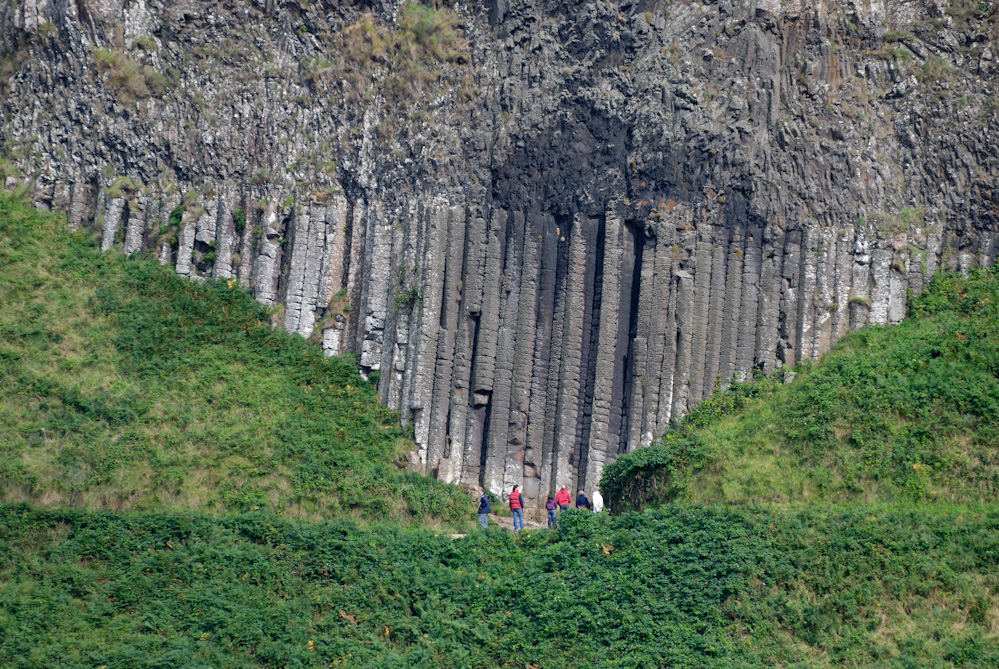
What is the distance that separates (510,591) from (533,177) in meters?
11.3

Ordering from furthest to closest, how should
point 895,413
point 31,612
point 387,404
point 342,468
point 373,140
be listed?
point 373,140 < point 387,404 < point 342,468 < point 895,413 < point 31,612

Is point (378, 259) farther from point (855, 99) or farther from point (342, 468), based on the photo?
point (855, 99)

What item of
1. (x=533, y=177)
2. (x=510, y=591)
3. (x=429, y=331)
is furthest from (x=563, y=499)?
(x=533, y=177)

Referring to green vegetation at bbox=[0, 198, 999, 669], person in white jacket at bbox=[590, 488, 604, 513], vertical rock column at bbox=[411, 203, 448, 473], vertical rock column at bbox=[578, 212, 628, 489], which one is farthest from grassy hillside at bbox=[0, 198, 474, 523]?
vertical rock column at bbox=[578, 212, 628, 489]

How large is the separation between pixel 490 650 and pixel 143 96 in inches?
733

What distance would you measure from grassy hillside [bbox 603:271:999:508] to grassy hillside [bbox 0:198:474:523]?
5062mm

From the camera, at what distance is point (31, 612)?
67.8 ft

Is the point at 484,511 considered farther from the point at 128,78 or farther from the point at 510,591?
the point at 128,78

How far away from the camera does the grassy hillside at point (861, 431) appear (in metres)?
23.9

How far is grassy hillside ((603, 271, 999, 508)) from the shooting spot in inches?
939

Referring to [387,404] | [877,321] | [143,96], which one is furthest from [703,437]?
[143,96]

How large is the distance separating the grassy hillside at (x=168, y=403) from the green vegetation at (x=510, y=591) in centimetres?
222

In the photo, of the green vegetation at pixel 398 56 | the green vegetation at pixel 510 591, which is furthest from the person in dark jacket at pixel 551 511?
the green vegetation at pixel 398 56

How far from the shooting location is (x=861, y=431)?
24.8 m
